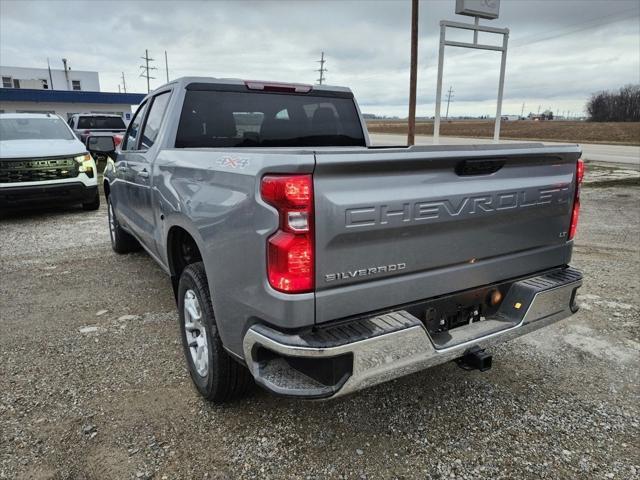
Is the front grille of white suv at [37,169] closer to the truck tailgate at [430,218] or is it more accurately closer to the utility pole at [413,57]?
the truck tailgate at [430,218]

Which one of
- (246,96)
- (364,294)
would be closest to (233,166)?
(364,294)

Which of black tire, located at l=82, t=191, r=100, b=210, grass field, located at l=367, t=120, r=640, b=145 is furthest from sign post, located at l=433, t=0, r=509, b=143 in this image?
grass field, located at l=367, t=120, r=640, b=145

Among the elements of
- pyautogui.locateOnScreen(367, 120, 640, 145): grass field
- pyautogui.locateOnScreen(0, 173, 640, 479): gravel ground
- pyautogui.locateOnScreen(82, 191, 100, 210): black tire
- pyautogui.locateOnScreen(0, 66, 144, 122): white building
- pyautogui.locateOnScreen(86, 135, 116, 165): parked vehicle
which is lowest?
pyautogui.locateOnScreen(0, 173, 640, 479): gravel ground

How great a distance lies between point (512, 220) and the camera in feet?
8.43

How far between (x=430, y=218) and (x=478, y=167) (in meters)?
0.42

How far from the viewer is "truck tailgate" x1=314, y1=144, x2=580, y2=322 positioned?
2002mm

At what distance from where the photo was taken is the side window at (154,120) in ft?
12.4

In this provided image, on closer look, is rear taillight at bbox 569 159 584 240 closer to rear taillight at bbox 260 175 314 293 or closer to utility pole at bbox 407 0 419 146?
rear taillight at bbox 260 175 314 293

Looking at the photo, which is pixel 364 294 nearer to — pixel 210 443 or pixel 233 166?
pixel 233 166

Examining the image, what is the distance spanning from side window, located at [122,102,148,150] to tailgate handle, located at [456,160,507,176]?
318cm

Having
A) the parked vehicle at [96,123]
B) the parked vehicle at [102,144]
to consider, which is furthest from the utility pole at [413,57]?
the parked vehicle at [102,144]

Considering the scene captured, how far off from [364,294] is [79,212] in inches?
338

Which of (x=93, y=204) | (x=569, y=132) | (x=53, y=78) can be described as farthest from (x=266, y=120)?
(x=53, y=78)

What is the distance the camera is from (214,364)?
2619 millimetres
